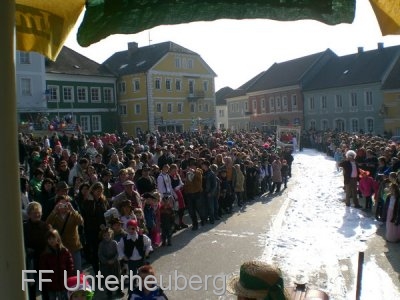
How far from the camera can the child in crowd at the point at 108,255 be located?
22.8 ft

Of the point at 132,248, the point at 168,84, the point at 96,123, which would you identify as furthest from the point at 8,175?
the point at 168,84

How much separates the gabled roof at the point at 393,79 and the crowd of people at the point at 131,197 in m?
27.4

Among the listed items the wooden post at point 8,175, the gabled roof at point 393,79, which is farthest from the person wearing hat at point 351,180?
the gabled roof at point 393,79

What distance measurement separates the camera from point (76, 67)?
141 ft

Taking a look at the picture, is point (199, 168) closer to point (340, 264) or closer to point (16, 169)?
point (340, 264)

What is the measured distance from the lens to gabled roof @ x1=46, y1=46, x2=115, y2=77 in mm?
40781

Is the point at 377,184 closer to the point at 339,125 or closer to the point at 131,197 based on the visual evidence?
the point at 131,197

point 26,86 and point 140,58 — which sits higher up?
point 140,58

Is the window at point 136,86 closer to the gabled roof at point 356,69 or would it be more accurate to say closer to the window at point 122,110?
the window at point 122,110

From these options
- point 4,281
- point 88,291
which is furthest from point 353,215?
point 4,281

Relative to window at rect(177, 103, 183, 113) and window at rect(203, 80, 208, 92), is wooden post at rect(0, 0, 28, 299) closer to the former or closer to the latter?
window at rect(177, 103, 183, 113)

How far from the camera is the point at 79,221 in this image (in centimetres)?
694

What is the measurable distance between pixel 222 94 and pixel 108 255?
249ft

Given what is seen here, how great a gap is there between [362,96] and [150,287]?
44701 mm
